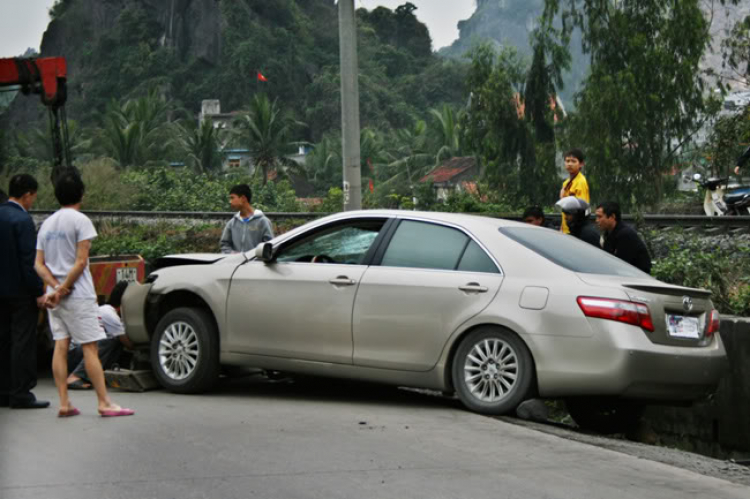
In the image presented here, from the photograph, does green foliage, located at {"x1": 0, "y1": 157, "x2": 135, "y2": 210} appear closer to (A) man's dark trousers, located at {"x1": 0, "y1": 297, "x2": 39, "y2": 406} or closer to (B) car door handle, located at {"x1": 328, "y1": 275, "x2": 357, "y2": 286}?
(A) man's dark trousers, located at {"x1": 0, "y1": 297, "x2": 39, "y2": 406}

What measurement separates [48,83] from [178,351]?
5808 mm

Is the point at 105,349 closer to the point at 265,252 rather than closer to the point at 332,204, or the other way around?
the point at 265,252

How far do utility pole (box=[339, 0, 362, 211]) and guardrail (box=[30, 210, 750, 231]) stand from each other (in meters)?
2.67

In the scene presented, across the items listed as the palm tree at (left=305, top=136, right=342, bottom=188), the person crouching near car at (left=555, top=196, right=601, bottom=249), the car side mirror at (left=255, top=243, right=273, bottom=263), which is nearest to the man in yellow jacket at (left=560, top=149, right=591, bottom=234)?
the person crouching near car at (left=555, top=196, right=601, bottom=249)

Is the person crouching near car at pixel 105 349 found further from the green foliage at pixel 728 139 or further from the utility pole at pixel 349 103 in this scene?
the green foliage at pixel 728 139

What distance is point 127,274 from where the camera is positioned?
35.0 feet

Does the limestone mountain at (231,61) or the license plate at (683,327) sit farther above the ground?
the limestone mountain at (231,61)

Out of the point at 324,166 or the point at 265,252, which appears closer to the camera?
the point at 265,252

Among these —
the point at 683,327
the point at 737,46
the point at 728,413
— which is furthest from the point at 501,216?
the point at 737,46

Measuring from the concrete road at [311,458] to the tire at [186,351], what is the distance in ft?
1.66

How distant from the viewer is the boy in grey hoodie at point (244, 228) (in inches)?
416

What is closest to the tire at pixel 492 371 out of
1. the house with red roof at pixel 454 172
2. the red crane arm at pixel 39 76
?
the red crane arm at pixel 39 76

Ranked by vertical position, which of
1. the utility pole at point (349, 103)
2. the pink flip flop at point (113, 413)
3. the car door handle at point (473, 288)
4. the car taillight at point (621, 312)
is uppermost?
the utility pole at point (349, 103)

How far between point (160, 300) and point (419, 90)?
317 ft
